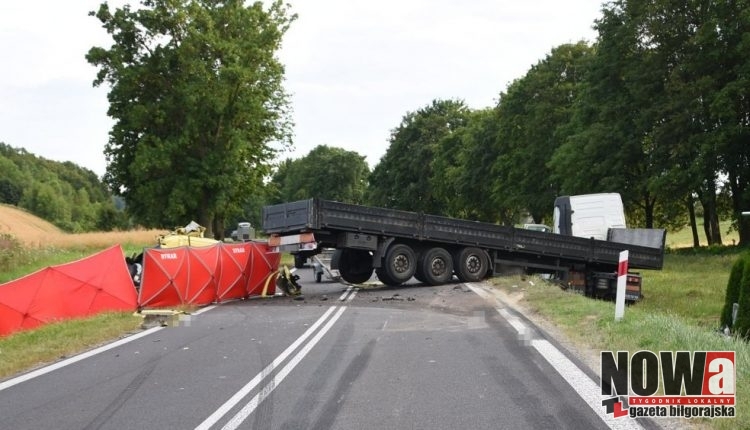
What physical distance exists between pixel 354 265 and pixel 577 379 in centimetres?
1496

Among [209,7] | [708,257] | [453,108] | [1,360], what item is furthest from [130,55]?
[453,108]

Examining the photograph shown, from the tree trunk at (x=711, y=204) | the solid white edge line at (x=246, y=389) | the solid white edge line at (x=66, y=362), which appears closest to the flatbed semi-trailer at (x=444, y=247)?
the solid white edge line at (x=66, y=362)

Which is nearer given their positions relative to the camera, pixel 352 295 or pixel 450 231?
pixel 352 295

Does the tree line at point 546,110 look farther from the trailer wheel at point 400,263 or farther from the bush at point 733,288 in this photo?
the bush at point 733,288

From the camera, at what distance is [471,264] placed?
2045 centimetres

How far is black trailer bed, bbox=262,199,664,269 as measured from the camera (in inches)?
733

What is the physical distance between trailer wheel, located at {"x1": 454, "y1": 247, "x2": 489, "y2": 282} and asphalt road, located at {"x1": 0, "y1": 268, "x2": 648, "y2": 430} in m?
8.13

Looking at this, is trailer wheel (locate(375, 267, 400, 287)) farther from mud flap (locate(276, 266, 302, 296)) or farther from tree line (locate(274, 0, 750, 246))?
tree line (locate(274, 0, 750, 246))

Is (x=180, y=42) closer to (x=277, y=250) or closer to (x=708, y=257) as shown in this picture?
(x=277, y=250)

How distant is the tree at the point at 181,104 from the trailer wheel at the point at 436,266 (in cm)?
1993

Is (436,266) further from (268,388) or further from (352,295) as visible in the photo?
(268,388)

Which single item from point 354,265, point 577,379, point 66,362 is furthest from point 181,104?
point 577,379

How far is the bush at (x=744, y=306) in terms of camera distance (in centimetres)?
971

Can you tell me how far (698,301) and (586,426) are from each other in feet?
44.8
